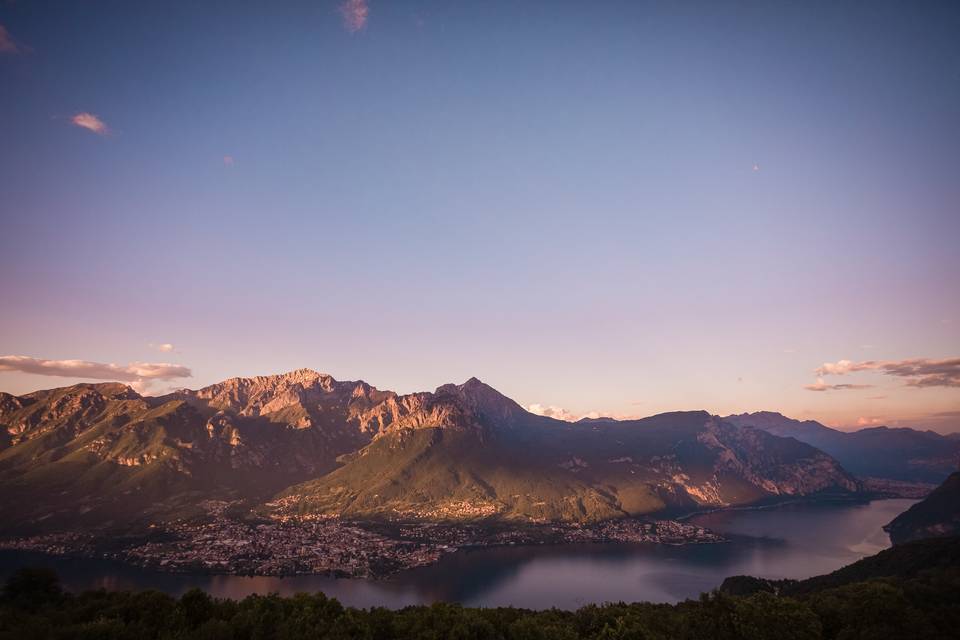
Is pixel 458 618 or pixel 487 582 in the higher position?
pixel 458 618

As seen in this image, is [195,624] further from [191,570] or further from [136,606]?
[191,570]

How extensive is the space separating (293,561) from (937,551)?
205 metres

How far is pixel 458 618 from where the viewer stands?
212ft

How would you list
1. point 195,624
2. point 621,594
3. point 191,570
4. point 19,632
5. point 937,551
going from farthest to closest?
point 191,570
point 621,594
point 937,551
point 195,624
point 19,632

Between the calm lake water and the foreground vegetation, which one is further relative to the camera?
the calm lake water

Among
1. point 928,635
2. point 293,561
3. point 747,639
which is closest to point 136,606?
point 747,639

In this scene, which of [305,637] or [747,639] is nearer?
[305,637]

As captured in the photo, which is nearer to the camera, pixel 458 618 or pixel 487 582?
pixel 458 618

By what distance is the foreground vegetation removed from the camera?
5534 cm

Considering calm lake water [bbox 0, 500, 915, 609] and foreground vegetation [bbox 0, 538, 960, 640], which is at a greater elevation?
foreground vegetation [bbox 0, 538, 960, 640]

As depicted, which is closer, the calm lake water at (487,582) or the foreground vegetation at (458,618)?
the foreground vegetation at (458,618)

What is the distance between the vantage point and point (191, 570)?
186m

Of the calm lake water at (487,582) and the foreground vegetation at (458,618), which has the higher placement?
the foreground vegetation at (458,618)

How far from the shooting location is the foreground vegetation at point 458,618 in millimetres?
55344
